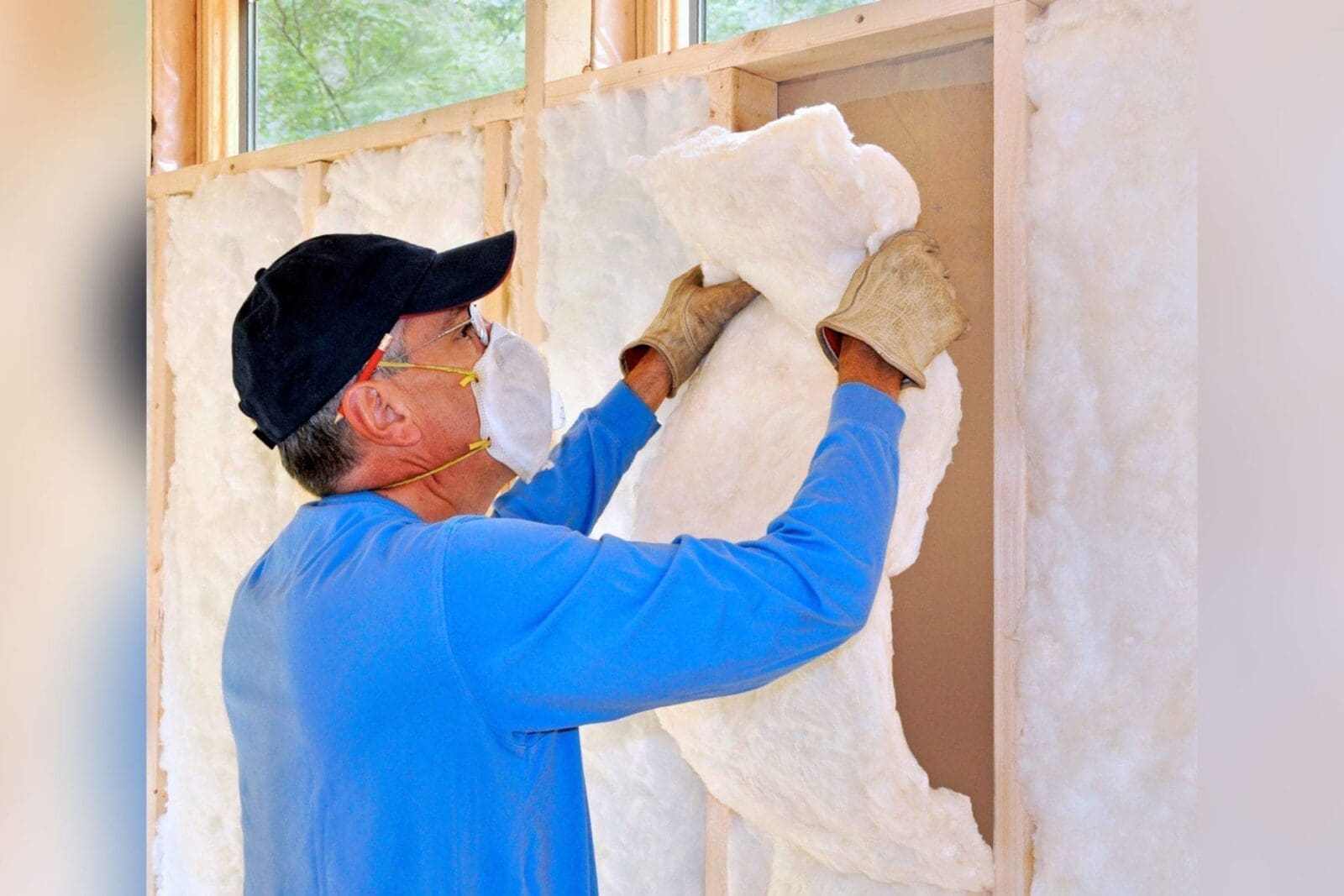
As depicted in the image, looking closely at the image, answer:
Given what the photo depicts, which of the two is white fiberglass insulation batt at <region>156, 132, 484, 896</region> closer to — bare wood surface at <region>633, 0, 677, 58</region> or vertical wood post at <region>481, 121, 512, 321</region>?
vertical wood post at <region>481, 121, 512, 321</region>

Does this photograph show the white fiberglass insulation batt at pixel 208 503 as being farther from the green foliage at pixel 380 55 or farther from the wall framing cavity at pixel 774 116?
the green foliage at pixel 380 55

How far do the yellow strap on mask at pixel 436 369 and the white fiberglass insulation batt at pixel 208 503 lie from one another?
1330 mm

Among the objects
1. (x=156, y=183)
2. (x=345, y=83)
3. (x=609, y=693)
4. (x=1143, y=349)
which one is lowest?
(x=609, y=693)

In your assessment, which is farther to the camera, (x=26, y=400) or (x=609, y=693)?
(x=609, y=693)

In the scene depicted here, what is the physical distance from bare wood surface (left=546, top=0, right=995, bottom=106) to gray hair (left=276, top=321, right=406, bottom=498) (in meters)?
0.73

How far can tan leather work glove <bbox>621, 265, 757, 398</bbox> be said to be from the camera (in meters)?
1.66

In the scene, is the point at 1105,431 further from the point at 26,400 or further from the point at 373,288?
the point at 26,400

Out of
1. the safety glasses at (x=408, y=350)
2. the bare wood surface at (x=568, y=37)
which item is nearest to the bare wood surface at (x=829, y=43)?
the bare wood surface at (x=568, y=37)

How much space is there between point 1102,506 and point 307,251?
0.98m

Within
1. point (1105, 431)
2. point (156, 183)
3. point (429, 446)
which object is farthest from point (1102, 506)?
point (156, 183)

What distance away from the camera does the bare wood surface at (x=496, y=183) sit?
6.93ft

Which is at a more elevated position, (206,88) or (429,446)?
(206,88)

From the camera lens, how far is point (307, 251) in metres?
1.30

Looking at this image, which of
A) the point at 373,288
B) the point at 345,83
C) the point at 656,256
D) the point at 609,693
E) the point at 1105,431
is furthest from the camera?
the point at 345,83
